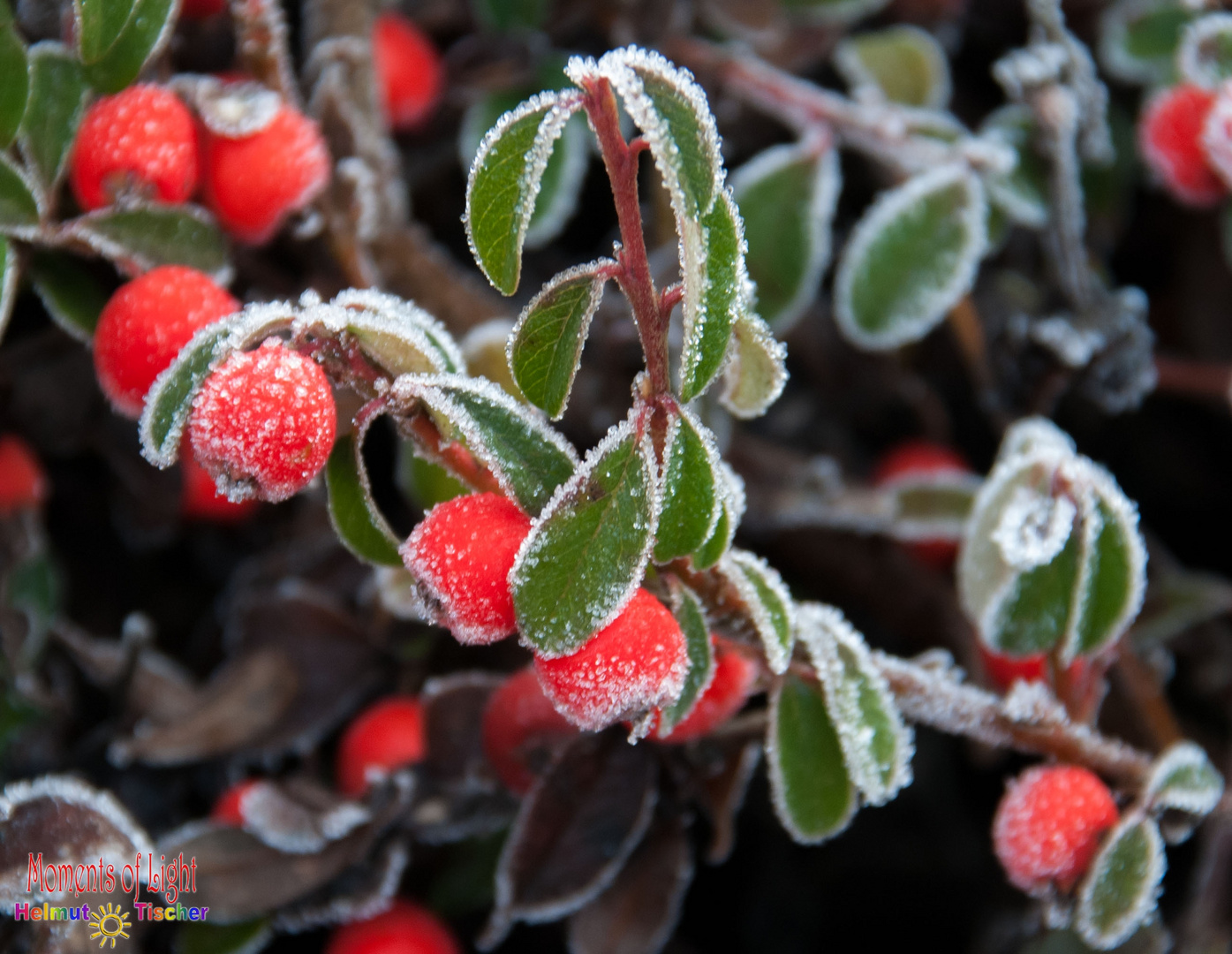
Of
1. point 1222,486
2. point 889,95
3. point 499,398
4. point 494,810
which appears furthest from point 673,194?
point 1222,486

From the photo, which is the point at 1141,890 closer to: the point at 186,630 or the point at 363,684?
the point at 363,684

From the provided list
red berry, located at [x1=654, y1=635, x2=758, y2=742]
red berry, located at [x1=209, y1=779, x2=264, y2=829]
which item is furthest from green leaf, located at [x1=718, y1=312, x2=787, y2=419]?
red berry, located at [x1=209, y1=779, x2=264, y2=829]

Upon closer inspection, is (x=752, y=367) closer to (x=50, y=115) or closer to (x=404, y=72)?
(x=50, y=115)

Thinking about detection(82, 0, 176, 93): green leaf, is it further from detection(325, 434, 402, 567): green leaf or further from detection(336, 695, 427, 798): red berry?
detection(336, 695, 427, 798): red berry

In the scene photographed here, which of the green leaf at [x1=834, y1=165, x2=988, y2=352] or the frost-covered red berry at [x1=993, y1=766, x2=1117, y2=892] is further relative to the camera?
the green leaf at [x1=834, y1=165, x2=988, y2=352]

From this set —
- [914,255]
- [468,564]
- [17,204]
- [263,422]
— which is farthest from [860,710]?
[17,204]

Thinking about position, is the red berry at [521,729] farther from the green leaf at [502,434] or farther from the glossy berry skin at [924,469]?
the glossy berry skin at [924,469]
